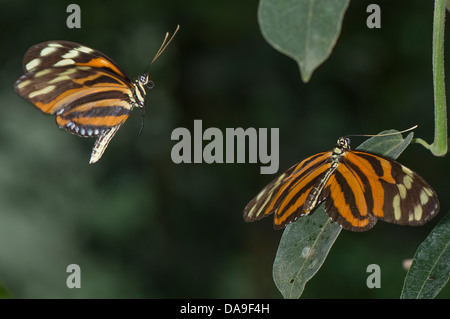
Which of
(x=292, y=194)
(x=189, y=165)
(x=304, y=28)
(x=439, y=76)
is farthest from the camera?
(x=189, y=165)

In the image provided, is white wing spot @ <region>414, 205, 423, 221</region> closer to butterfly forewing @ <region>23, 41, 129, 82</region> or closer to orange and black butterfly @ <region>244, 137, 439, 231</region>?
orange and black butterfly @ <region>244, 137, 439, 231</region>

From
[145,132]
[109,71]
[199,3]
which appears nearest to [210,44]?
[199,3]

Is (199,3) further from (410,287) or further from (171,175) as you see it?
(410,287)

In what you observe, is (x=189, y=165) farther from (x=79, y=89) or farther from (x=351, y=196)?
(x=351, y=196)

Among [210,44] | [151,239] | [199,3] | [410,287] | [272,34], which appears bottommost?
[151,239]

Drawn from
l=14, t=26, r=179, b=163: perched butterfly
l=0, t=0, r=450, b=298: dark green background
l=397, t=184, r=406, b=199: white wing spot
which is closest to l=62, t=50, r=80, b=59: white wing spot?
l=14, t=26, r=179, b=163: perched butterfly

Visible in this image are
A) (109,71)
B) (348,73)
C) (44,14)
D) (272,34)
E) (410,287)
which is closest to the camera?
(272,34)

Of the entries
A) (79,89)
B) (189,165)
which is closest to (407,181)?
(79,89)
